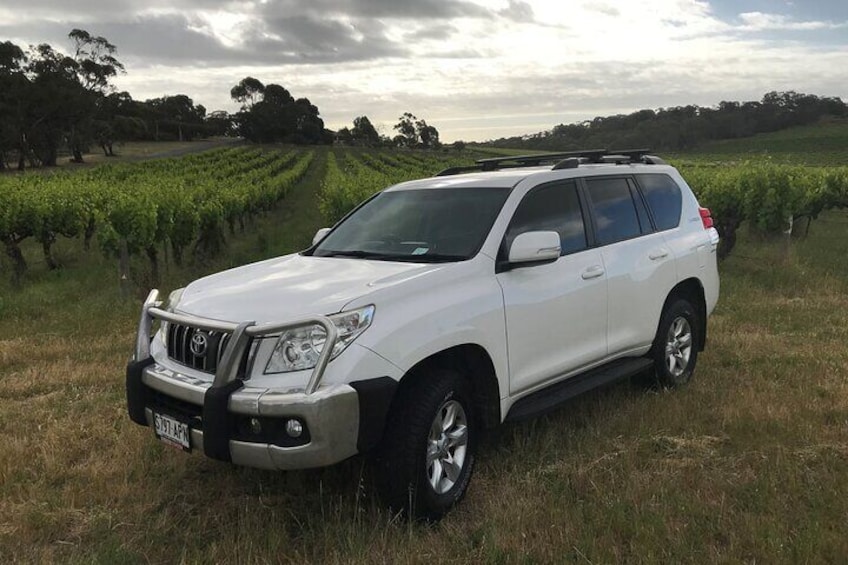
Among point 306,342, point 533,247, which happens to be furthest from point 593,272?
point 306,342

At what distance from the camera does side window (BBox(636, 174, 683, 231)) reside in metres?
5.71

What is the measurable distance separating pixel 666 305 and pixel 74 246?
18.2 m

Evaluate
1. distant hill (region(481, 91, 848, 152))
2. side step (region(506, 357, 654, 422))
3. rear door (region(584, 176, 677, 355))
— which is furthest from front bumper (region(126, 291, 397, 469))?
distant hill (region(481, 91, 848, 152))

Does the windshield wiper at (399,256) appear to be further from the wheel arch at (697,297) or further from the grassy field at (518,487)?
the wheel arch at (697,297)

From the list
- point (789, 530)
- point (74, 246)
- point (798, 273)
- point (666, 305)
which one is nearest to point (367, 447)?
point (789, 530)

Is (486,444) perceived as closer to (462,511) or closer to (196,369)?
(462,511)

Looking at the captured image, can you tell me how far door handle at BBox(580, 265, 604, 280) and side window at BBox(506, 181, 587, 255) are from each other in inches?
6.3

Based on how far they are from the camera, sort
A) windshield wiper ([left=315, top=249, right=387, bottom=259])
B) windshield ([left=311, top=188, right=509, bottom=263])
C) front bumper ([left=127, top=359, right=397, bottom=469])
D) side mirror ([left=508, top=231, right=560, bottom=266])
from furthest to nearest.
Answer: windshield wiper ([left=315, top=249, right=387, bottom=259]) → windshield ([left=311, top=188, right=509, bottom=263]) → side mirror ([left=508, top=231, right=560, bottom=266]) → front bumper ([left=127, top=359, right=397, bottom=469])

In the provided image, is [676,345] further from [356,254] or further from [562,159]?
[356,254]

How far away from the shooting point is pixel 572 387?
4.54 metres

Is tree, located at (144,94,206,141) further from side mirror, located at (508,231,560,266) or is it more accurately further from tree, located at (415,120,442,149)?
side mirror, located at (508,231,560,266)

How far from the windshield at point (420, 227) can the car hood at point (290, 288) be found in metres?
0.21

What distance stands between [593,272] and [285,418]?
8.15 ft

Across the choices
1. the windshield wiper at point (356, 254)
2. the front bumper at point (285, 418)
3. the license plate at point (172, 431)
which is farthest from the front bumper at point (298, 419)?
the windshield wiper at point (356, 254)
